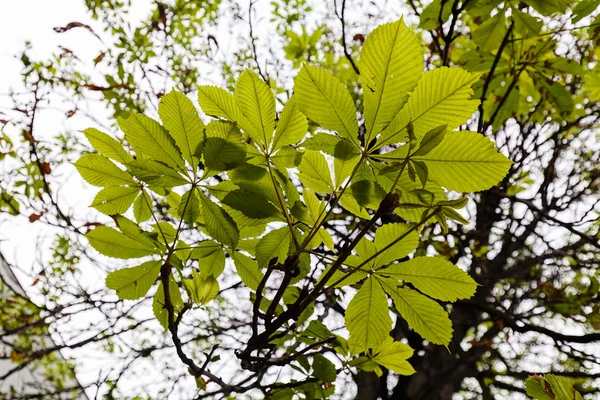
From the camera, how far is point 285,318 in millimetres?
645

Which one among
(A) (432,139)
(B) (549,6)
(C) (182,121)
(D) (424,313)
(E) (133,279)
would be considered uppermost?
(B) (549,6)

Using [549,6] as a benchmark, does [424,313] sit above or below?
below

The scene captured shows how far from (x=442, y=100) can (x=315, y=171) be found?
0.26 meters

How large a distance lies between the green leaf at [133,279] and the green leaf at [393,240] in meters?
0.51

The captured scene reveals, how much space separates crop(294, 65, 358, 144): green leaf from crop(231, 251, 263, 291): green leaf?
16.7 inches

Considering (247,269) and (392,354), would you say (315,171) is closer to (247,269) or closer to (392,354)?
(247,269)

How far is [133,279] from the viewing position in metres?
0.96

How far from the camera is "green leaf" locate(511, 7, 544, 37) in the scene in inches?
60.5

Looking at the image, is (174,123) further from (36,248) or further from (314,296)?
(36,248)

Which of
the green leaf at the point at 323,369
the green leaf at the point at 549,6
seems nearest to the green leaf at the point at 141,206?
the green leaf at the point at 323,369

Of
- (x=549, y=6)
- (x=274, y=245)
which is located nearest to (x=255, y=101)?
(x=274, y=245)

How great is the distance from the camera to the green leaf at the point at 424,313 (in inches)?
30.0

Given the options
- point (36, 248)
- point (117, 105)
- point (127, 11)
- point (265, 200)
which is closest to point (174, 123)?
point (265, 200)

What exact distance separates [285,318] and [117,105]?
2.83 metres
